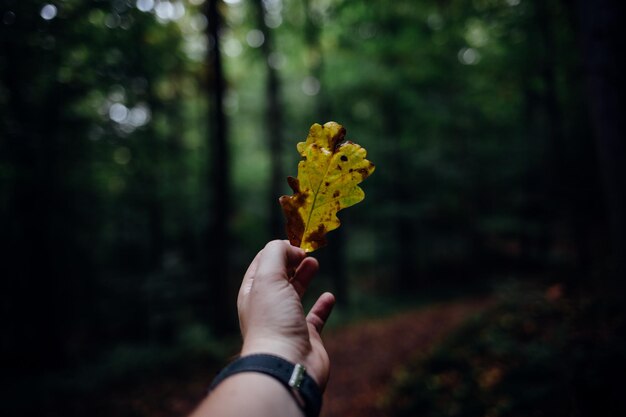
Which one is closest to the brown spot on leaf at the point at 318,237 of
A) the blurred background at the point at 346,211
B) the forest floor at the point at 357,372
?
the blurred background at the point at 346,211

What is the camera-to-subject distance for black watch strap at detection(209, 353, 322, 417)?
3.76 feet

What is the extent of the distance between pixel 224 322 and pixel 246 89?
1493 cm

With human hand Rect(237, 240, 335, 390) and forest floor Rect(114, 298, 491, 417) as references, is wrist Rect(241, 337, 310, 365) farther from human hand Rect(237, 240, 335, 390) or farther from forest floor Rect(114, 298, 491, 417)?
forest floor Rect(114, 298, 491, 417)

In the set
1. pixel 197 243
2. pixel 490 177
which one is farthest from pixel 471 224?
pixel 197 243

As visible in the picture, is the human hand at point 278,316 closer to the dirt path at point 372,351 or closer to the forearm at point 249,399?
the forearm at point 249,399

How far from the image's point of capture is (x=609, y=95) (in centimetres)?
351

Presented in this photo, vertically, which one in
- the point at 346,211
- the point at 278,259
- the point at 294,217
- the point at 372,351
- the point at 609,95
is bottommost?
the point at 372,351

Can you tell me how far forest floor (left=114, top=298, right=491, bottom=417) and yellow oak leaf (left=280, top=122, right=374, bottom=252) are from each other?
4.84 m

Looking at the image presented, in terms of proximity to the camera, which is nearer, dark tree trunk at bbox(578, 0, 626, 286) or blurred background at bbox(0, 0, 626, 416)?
dark tree trunk at bbox(578, 0, 626, 286)

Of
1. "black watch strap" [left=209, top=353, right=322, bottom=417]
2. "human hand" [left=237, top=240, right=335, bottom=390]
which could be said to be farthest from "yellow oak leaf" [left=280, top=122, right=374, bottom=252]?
"black watch strap" [left=209, top=353, right=322, bottom=417]

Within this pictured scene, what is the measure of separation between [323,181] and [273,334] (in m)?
0.68

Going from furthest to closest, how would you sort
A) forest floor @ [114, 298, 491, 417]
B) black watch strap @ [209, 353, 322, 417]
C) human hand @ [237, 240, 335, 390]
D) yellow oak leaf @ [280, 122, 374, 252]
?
1. forest floor @ [114, 298, 491, 417]
2. yellow oak leaf @ [280, 122, 374, 252]
3. human hand @ [237, 240, 335, 390]
4. black watch strap @ [209, 353, 322, 417]

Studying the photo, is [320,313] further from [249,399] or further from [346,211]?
[346,211]

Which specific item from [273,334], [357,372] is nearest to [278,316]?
[273,334]
